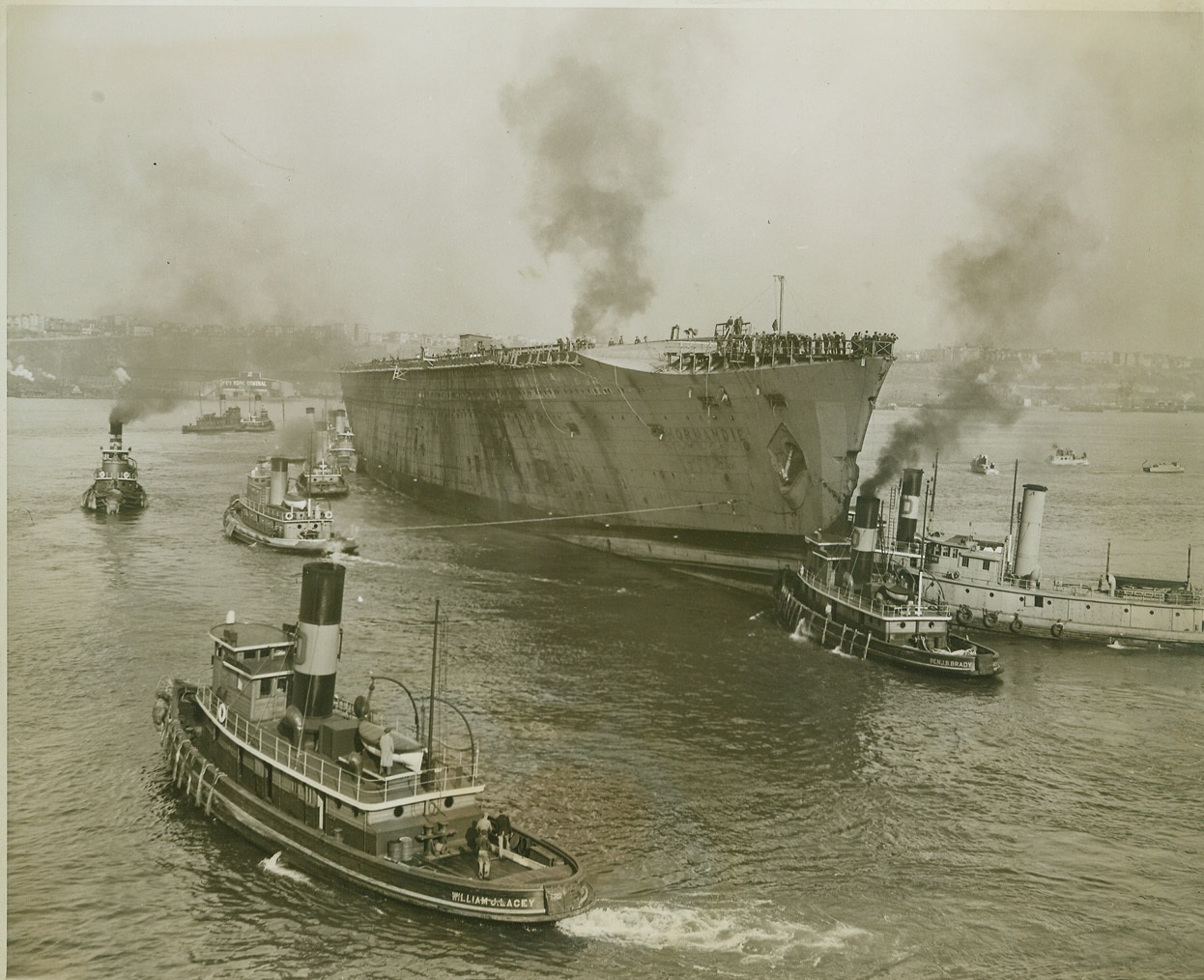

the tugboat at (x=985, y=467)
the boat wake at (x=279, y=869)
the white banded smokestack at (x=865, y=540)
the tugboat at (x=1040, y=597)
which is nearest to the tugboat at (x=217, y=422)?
the white banded smokestack at (x=865, y=540)

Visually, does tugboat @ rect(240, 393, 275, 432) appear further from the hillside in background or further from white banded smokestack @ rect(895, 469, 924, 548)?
white banded smokestack @ rect(895, 469, 924, 548)

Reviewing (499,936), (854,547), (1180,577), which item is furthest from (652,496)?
(499,936)

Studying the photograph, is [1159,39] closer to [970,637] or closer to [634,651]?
[634,651]

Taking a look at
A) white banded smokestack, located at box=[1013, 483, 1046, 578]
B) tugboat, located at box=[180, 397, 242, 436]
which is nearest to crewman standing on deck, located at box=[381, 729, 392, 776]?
white banded smokestack, located at box=[1013, 483, 1046, 578]

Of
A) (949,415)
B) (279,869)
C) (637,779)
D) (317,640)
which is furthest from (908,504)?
(279,869)

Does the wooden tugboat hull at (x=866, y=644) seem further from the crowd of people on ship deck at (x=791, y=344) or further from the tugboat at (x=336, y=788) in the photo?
the tugboat at (x=336, y=788)

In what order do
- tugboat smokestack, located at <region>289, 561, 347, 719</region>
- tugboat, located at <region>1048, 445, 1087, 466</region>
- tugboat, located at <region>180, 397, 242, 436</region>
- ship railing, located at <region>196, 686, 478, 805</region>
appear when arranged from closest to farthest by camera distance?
ship railing, located at <region>196, 686, 478, 805</region>
tugboat smokestack, located at <region>289, 561, 347, 719</region>
tugboat, located at <region>180, 397, 242, 436</region>
tugboat, located at <region>1048, 445, 1087, 466</region>
